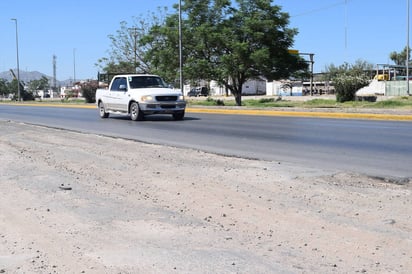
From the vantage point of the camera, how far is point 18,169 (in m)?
9.29

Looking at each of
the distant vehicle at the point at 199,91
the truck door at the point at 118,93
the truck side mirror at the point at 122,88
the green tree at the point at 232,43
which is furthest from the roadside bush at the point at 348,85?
the distant vehicle at the point at 199,91

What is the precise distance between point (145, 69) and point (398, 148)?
41703mm

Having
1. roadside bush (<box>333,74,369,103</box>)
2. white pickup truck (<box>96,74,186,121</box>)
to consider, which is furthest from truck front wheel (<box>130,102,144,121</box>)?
roadside bush (<box>333,74,369,103</box>)

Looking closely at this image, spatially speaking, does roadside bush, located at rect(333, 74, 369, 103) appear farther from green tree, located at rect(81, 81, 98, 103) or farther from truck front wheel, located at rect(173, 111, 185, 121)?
green tree, located at rect(81, 81, 98, 103)

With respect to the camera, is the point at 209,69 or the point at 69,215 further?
the point at 209,69

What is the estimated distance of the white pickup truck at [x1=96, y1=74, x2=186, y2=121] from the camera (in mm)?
21156

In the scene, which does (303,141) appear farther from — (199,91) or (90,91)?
(199,91)

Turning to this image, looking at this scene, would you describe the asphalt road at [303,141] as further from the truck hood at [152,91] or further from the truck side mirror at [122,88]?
the truck side mirror at [122,88]

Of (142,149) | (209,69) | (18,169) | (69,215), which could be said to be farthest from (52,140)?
(209,69)

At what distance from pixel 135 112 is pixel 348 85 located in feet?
65.9

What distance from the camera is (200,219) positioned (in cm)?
586

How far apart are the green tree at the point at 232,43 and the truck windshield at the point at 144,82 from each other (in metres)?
14.6

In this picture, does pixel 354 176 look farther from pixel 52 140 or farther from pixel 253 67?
pixel 253 67

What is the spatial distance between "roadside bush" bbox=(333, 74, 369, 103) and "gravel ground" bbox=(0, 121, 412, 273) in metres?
29.0
